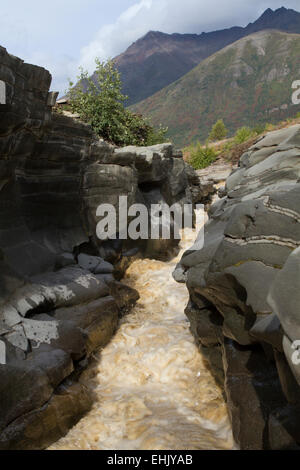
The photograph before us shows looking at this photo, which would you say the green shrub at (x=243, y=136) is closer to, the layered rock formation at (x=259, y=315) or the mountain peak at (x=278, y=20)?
the layered rock formation at (x=259, y=315)

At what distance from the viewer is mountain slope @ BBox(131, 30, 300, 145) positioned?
270 feet

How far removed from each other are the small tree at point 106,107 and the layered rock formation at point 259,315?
30.8 ft

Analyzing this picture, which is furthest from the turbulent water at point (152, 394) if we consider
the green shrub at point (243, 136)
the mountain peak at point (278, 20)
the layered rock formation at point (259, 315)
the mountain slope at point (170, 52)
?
the mountain peak at point (278, 20)

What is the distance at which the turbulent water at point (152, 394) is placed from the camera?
3.99m

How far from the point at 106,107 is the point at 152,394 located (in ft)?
36.5

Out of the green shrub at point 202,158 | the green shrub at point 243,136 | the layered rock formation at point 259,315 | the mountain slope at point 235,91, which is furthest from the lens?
the mountain slope at point 235,91

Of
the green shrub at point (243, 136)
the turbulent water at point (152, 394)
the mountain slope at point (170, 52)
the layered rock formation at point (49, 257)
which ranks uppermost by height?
the mountain slope at point (170, 52)

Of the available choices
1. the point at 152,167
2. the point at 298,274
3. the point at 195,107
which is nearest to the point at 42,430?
the point at 298,274

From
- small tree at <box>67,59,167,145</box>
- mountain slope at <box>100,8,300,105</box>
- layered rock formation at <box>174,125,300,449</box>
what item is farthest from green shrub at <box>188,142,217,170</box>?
mountain slope at <box>100,8,300,105</box>

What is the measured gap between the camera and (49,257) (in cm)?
698

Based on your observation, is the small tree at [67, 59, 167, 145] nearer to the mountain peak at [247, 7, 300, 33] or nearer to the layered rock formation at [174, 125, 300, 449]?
the layered rock formation at [174, 125, 300, 449]

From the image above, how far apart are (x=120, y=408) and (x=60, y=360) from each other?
1080 millimetres

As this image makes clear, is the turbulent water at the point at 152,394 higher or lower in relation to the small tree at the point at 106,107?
lower
